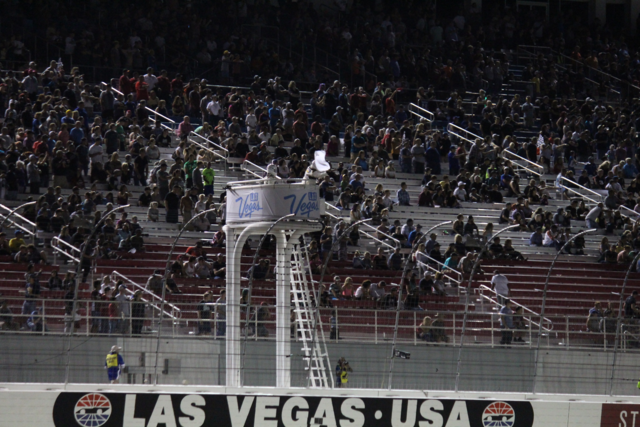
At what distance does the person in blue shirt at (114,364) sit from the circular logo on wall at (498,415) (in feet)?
16.3

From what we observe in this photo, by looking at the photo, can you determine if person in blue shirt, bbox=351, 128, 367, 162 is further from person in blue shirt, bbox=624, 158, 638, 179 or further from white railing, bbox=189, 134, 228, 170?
person in blue shirt, bbox=624, 158, 638, 179

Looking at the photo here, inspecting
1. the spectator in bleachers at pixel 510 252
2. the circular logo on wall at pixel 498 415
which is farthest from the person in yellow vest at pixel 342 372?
the spectator in bleachers at pixel 510 252

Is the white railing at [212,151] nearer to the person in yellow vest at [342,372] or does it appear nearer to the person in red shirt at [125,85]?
the person in red shirt at [125,85]

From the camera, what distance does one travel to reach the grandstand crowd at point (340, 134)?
24.0m

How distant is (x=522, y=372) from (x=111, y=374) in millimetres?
6435

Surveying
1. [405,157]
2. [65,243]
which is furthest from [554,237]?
[65,243]

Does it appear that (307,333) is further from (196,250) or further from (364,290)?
(196,250)

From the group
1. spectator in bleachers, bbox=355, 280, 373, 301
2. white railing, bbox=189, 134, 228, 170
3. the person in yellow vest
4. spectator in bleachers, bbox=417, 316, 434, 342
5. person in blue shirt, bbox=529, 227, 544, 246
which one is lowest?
the person in yellow vest

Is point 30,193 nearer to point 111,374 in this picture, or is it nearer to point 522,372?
point 111,374

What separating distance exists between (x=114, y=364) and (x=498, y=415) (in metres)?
5.24

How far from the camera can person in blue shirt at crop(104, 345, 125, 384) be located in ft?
47.6

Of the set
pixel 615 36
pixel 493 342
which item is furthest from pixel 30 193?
pixel 615 36

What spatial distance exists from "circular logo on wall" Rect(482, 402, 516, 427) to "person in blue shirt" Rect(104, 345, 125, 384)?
195 inches

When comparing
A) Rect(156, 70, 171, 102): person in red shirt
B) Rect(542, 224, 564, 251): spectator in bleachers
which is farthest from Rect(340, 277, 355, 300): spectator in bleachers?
Rect(156, 70, 171, 102): person in red shirt
